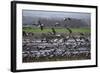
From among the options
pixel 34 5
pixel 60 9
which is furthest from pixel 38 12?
pixel 60 9

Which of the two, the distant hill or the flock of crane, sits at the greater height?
the distant hill

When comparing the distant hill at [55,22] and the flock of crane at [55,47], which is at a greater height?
the distant hill at [55,22]

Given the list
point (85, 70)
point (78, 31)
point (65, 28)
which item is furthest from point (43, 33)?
point (85, 70)

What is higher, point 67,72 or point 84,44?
point 84,44

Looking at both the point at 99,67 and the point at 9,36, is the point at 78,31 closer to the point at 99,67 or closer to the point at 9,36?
the point at 99,67

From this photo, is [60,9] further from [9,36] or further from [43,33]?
[9,36]

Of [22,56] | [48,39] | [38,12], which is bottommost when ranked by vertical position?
[22,56]

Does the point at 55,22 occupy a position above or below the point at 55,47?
above

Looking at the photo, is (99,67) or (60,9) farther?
(99,67)

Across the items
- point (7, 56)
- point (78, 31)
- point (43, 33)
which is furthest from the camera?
point (78, 31)

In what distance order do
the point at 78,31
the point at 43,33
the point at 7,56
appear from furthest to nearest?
the point at 78,31 < the point at 43,33 < the point at 7,56
